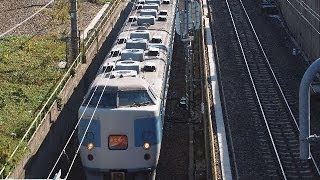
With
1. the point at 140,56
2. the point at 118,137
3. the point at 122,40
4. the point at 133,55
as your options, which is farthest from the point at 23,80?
the point at 118,137

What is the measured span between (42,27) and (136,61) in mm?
16274

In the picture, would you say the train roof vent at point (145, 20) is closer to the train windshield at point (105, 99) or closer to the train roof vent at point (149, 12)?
the train roof vent at point (149, 12)

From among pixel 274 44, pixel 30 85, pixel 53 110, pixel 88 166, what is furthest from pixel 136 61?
pixel 274 44

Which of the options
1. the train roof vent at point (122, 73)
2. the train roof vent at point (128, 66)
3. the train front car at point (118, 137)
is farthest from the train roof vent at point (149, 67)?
the train front car at point (118, 137)

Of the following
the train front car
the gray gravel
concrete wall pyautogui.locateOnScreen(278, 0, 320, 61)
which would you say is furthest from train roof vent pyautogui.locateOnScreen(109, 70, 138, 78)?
the gray gravel

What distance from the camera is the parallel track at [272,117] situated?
59.1 ft

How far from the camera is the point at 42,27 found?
3297cm

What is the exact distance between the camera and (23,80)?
2309 cm

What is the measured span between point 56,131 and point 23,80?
17.1ft

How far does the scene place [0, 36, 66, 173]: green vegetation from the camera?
1781 centimetres

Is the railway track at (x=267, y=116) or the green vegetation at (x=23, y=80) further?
the railway track at (x=267, y=116)

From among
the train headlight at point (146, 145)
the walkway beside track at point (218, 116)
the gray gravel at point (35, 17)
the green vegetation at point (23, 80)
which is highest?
the train headlight at point (146, 145)

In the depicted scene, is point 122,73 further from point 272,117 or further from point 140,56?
point 272,117

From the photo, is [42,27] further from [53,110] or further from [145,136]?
[145,136]
